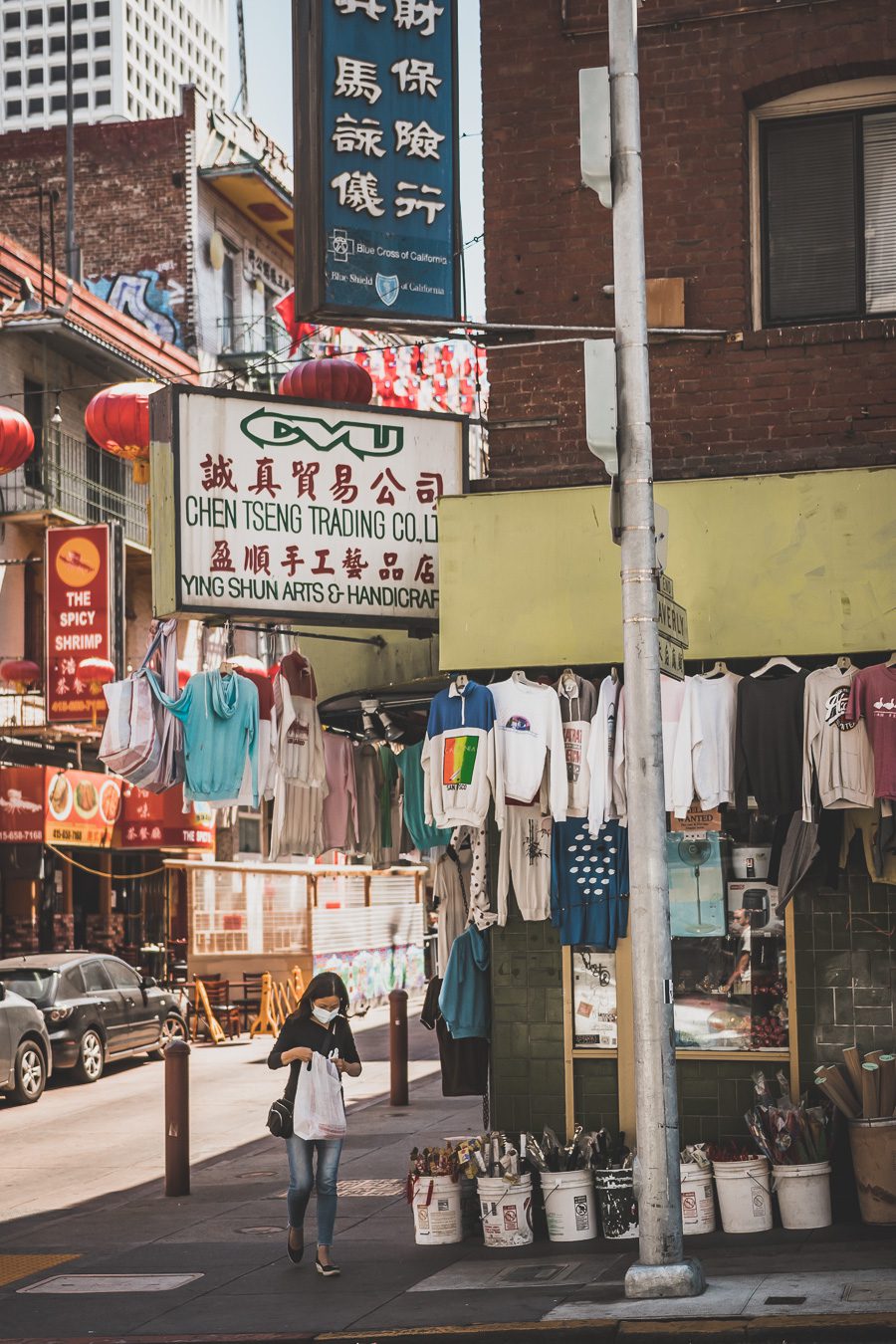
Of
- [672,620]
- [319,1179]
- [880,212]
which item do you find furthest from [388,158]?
[319,1179]

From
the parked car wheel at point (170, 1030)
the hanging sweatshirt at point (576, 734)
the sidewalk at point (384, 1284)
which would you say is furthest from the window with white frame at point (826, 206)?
the parked car wheel at point (170, 1030)

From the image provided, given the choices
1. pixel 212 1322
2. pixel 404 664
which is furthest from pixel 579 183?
pixel 212 1322

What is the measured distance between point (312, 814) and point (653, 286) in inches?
176

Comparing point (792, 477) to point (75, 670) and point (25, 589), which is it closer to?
point (75, 670)

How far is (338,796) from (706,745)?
352cm

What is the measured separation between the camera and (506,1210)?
10.6 meters

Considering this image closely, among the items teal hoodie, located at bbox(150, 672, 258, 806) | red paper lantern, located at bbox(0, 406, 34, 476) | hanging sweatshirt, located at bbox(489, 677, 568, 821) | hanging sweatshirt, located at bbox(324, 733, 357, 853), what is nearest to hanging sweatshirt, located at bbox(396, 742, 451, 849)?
hanging sweatshirt, located at bbox(324, 733, 357, 853)

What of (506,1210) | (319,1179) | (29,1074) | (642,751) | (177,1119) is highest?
(642,751)

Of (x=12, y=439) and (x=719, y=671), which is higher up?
(x=12, y=439)

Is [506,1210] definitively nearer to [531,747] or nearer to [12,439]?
[531,747]

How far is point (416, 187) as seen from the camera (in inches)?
449

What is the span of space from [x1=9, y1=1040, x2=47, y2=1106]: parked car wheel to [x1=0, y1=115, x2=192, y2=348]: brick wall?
19819 mm

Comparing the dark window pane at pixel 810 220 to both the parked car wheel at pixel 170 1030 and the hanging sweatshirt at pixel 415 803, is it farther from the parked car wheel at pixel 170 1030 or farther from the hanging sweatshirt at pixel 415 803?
the parked car wheel at pixel 170 1030

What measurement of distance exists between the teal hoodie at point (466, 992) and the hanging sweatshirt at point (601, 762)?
1250 mm
